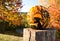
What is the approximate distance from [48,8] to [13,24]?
2.71 feet

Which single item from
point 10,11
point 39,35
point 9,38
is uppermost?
point 10,11

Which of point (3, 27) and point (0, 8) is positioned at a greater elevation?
point (0, 8)

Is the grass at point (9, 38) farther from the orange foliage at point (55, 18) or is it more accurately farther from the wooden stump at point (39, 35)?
the wooden stump at point (39, 35)

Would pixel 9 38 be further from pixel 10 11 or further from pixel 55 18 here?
pixel 55 18

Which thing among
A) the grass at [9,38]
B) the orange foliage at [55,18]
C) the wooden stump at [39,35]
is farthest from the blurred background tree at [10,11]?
the wooden stump at [39,35]

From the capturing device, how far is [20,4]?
3340 mm

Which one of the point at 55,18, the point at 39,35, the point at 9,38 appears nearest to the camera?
the point at 39,35

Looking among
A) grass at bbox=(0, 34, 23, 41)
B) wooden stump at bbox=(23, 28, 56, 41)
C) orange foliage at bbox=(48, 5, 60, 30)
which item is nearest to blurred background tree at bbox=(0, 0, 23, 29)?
grass at bbox=(0, 34, 23, 41)

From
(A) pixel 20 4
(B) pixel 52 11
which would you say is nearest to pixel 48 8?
(B) pixel 52 11

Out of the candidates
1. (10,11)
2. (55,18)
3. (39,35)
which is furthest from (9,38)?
(39,35)

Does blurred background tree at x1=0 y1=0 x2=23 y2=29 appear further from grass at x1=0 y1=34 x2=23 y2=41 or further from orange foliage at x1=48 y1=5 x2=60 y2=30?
orange foliage at x1=48 y1=5 x2=60 y2=30

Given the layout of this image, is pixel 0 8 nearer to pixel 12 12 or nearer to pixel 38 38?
pixel 12 12

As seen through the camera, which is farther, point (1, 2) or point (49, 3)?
point (1, 2)

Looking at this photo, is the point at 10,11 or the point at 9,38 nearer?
the point at 9,38
